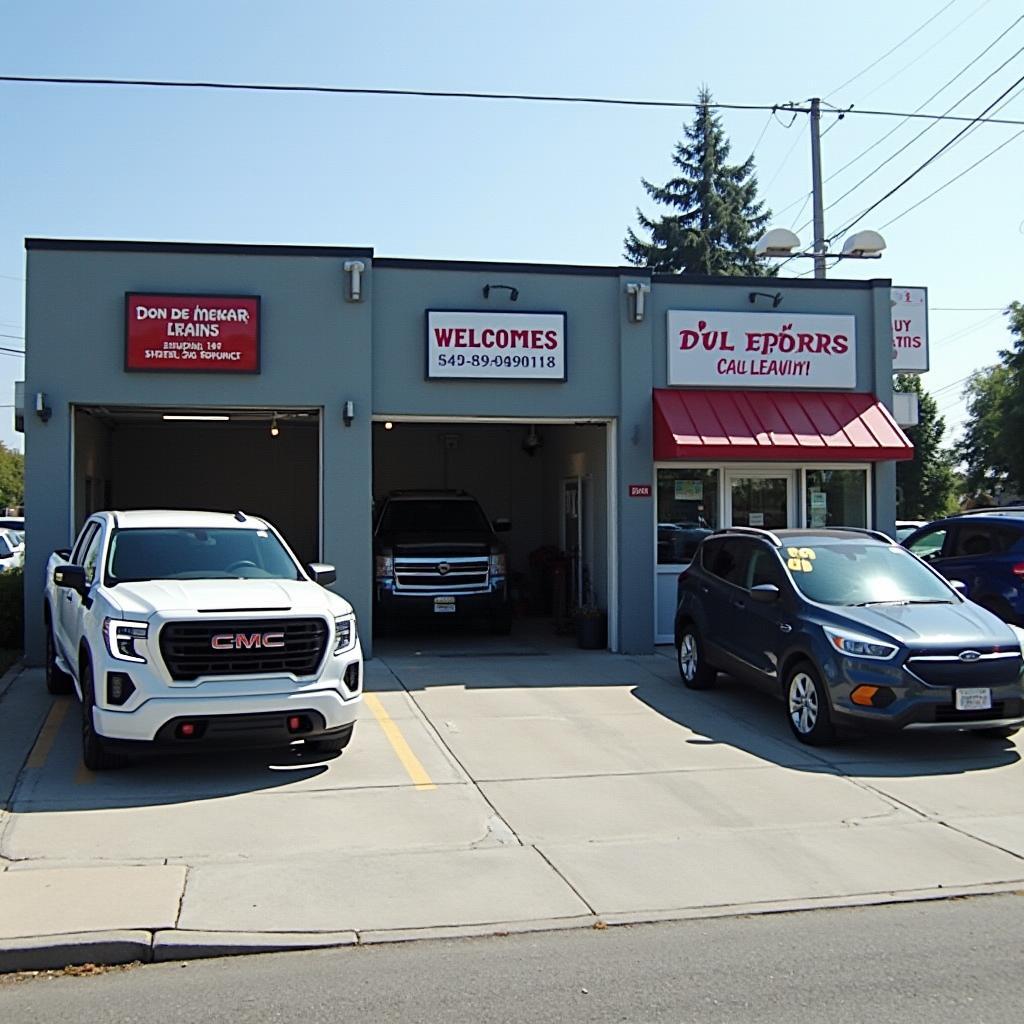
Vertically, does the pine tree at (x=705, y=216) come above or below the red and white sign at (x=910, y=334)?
above

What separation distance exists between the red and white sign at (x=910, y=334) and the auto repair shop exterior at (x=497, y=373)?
7158 millimetres

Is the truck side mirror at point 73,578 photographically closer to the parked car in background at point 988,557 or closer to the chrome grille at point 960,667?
the chrome grille at point 960,667

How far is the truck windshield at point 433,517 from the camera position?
55.0ft

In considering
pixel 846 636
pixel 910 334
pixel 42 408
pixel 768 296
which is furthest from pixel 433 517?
pixel 910 334

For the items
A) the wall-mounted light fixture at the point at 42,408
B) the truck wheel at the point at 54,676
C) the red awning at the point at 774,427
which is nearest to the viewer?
the truck wheel at the point at 54,676

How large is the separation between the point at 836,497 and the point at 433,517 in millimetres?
5813

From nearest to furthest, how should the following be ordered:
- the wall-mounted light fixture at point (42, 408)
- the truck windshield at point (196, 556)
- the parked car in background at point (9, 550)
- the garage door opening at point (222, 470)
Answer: the truck windshield at point (196, 556) → the wall-mounted light fixture at point (42, 408) → the garage door opening at point (222, 470) → the parked car in background at point (9, 550)

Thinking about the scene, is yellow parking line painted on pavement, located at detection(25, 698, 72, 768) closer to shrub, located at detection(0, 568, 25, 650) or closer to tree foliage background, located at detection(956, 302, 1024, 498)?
shrub, located at detection(0, 568, 25, 650)

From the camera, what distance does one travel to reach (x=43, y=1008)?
470 cm

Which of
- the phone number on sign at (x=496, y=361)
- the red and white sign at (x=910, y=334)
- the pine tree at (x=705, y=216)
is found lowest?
the phone number on sign at (x=496, y=361)

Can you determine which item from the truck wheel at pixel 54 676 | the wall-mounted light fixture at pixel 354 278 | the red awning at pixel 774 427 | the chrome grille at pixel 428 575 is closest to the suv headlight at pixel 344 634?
the truck wheel at pixel 54 676

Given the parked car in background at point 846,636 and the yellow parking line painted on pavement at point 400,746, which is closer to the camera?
the yellow parking line painted on pavement at point 400,746

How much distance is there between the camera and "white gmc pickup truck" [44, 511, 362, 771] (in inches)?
314

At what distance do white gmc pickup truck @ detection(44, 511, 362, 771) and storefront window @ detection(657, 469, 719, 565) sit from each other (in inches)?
276
